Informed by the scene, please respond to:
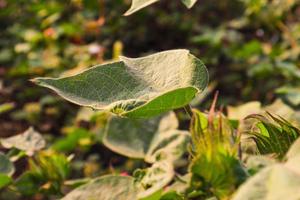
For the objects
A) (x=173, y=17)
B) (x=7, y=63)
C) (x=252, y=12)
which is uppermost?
(x=252, y=12)

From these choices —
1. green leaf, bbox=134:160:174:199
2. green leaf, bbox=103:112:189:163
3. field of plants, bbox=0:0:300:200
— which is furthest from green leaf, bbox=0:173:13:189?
green leaf, bbox=134:160:174:199

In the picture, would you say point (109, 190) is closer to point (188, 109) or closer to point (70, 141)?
point (188, 109)

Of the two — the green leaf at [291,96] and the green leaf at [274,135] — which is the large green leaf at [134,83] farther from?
the green leaf at [291,96]

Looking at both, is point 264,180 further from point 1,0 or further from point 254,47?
point 1,0

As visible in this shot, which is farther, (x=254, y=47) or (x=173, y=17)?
(x=173, y=17)

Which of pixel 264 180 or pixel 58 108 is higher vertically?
pixel 264 180

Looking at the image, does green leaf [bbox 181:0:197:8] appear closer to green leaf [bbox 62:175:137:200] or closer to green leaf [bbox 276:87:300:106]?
green leaf [bbox 62:175:137:200]

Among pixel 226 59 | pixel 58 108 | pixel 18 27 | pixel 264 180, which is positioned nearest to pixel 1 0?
pixel 18 27
